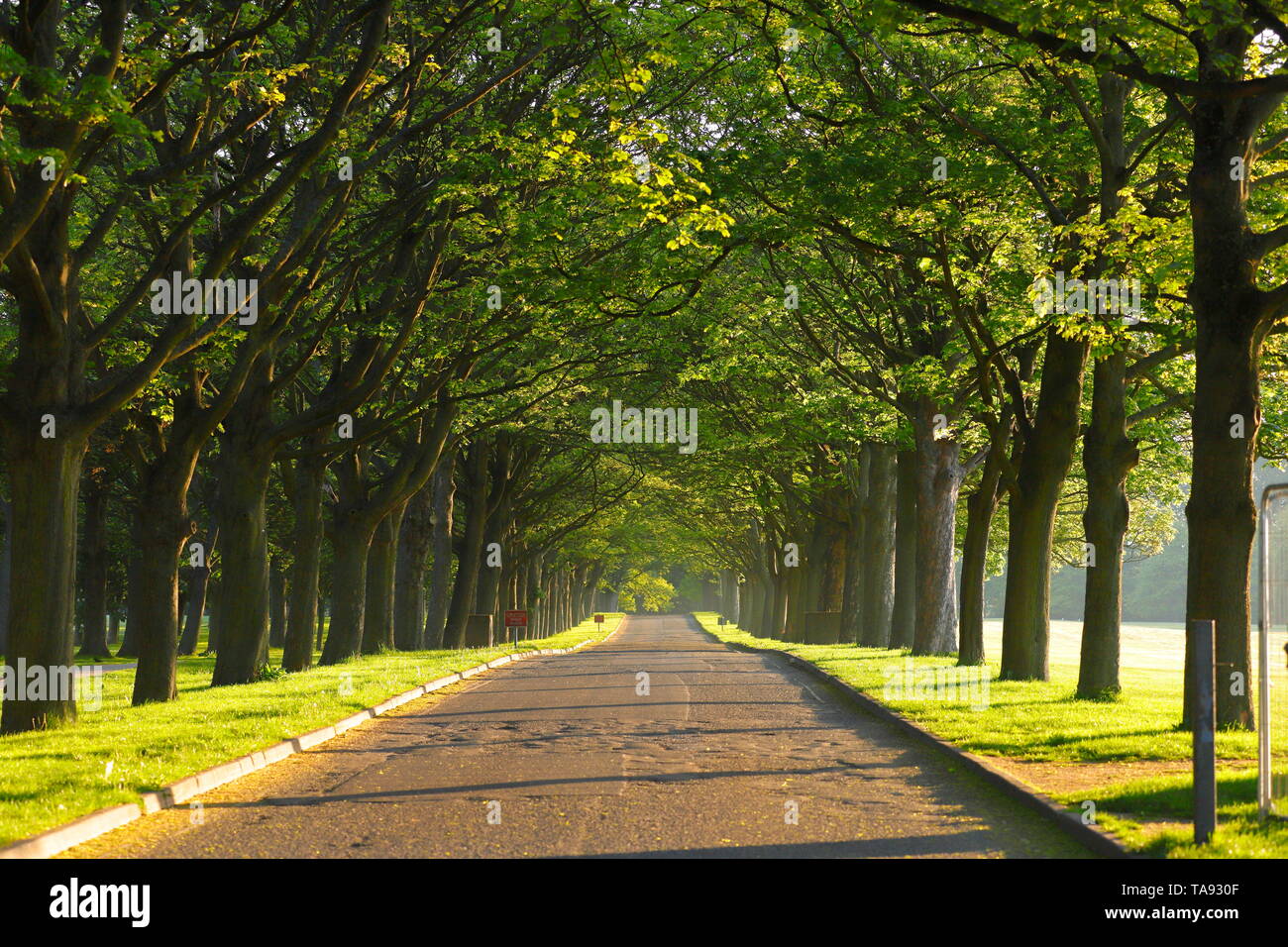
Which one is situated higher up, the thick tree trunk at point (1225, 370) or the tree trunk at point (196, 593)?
the thick tree trunk at point (1225, 370)

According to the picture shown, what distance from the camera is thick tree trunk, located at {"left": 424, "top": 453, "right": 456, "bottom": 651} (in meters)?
33.9

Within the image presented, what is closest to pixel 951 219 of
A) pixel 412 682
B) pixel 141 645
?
pixel 412 682

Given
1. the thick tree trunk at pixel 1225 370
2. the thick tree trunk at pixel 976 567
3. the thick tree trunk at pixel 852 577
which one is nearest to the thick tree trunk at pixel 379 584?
the thick tree trunk at pixel 976 567

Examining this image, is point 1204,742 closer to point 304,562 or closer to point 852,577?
point 304,562

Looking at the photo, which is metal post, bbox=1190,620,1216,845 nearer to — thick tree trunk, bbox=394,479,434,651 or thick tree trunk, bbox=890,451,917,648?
thick tree trunk, bbox=890,451,917,648

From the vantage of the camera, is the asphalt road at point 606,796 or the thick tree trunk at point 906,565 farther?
the thick tree trunk at point 906,565

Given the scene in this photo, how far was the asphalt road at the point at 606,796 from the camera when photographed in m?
7.99

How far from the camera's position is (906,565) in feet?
98.8

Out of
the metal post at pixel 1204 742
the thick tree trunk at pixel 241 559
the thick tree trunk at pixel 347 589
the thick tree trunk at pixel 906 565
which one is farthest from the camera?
the thick tree trunk at pixel 906 565

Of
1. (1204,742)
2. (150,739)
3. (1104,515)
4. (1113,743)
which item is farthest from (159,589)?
(1204,742)

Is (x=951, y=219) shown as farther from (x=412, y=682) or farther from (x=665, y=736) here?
(x=412, y=682)

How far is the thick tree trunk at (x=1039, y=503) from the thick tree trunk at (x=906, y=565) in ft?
28.5

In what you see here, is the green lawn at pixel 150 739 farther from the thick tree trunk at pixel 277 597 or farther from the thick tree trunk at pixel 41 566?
the thick tree trunk at pixel 277 597

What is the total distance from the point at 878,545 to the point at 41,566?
23.4 metres
